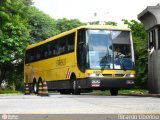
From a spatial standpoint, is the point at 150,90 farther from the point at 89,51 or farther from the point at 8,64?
the point at 8,64

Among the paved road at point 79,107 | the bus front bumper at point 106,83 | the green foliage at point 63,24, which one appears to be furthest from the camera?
the green foliage at point 63,24

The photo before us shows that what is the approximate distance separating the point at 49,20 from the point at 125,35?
37508 mm

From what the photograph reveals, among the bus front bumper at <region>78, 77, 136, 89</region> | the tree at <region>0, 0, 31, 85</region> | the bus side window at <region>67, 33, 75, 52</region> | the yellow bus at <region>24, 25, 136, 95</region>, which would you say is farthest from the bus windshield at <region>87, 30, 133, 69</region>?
the tree at <region>0, 0, 31, 85</region>

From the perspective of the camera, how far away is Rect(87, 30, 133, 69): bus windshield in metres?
26.5

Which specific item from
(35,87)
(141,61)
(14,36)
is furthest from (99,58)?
(14,36)

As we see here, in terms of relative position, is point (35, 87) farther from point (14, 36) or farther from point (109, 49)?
point (14, 36)

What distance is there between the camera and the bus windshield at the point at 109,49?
86.8 feet

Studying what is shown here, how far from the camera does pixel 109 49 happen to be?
26.7 meters

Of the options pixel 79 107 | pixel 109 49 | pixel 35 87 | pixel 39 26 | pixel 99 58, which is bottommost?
pixel 79 107

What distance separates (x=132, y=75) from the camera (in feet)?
88.9

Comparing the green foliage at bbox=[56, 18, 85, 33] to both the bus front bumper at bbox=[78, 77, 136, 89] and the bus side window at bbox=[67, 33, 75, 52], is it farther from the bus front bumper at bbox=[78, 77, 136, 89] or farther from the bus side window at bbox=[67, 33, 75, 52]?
the bus front bumper at bbox=[78, 77, 136, 89]

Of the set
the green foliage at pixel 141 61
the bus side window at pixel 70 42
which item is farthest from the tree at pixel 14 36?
the bus side window at pixel 70 42

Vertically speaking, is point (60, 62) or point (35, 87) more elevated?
point (60, 62)

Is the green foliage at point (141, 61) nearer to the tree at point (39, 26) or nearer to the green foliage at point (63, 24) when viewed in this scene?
the tree at point (39, 26)
